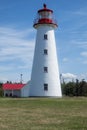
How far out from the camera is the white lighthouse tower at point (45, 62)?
45.2m

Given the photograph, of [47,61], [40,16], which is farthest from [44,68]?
[40,16]

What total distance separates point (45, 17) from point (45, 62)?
618 cm

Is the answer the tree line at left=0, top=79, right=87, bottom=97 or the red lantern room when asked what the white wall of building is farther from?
the tree line at left=0, top=79, right=87, bottom=97

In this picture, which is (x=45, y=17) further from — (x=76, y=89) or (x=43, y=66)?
(x=76, y=89)

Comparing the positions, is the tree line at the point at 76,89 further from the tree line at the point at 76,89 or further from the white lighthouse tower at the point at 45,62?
the white lighthouse tower at the point at 45,62

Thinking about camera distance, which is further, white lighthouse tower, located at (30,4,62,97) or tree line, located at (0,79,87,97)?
tree line, located at (0,79,87,97)

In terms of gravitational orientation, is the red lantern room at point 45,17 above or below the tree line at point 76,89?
above

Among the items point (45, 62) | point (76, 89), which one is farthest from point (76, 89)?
point (45, 62)

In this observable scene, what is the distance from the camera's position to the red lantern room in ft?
152

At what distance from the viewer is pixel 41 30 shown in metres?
46.8

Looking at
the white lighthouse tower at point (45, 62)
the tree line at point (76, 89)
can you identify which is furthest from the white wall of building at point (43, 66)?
the tree line at point (76, 89)

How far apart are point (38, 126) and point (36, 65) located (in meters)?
32.2

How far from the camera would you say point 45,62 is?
1794 inches

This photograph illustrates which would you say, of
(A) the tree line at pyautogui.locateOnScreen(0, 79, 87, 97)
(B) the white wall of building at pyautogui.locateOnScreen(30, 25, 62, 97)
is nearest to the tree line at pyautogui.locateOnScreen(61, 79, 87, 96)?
(A) the tree line at pyautogui.locateOnScreen(0, 79, 87, 97)
